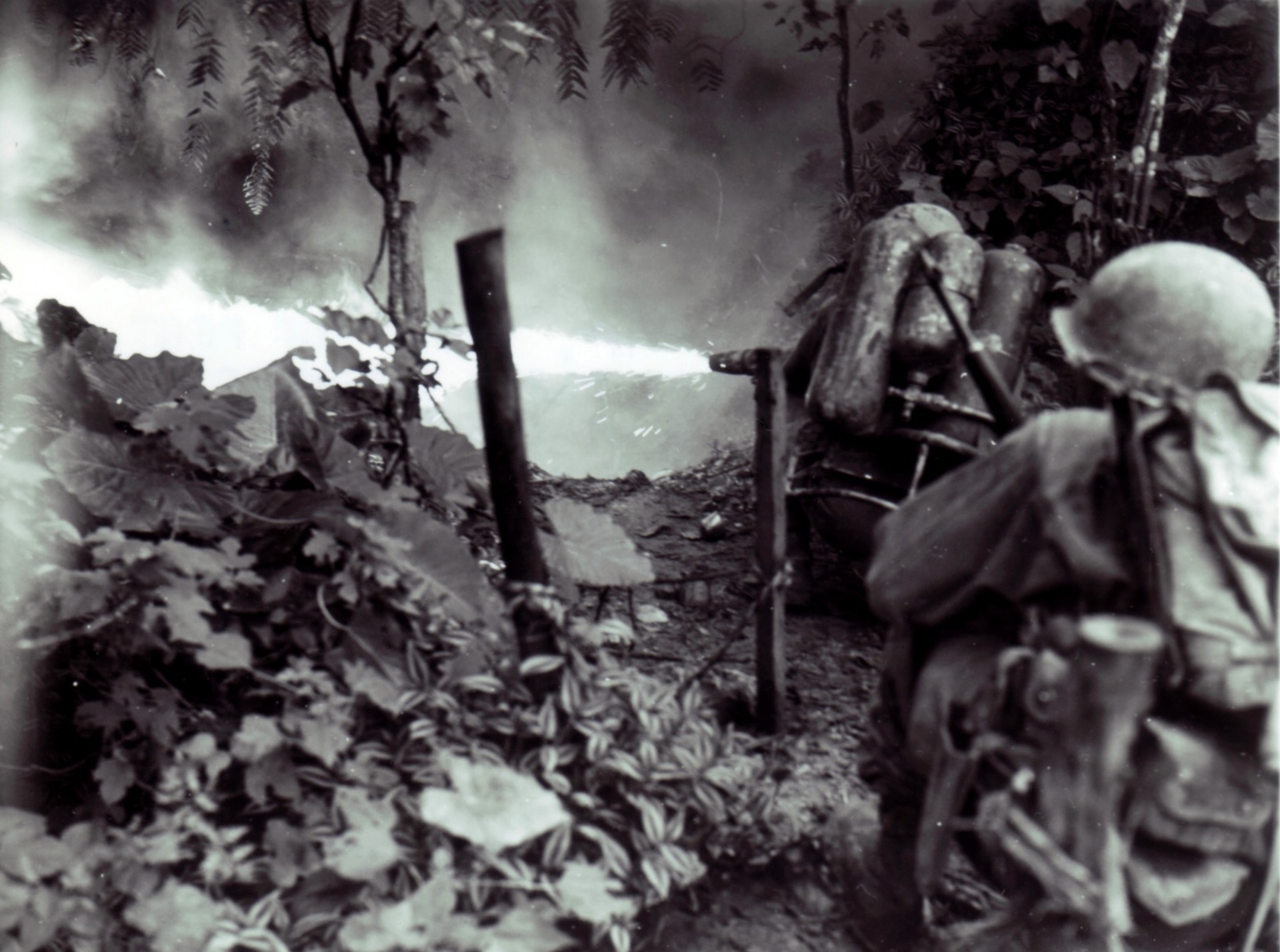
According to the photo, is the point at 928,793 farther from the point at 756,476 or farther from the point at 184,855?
the point at 184,855

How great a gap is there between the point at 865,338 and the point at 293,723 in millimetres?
1818

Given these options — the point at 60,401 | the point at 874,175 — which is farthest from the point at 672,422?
the point at 60,401

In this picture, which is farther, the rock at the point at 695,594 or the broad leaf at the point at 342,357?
the rock at the point at 695,594

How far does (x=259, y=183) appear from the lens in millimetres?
5379

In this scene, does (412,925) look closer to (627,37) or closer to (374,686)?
(374,686)

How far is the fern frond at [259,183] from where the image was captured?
17.5 feet

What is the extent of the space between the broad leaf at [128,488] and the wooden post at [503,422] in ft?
2.54

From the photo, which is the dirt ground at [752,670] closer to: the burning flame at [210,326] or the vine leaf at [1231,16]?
the burning flame at [210,326]

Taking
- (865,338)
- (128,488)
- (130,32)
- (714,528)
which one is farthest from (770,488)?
(130,32)

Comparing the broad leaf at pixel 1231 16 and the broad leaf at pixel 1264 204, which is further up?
the broad leaf at pixel 1231 16

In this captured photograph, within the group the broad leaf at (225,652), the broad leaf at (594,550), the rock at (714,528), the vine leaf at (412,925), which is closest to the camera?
the vine leaf at (412,925)

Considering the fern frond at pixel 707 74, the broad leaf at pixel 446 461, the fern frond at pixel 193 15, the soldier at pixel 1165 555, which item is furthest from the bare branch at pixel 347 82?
the fern frond at pixel 707 74

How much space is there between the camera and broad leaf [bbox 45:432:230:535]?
2562 mm

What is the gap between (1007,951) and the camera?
2.03 meters
